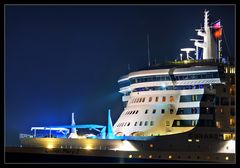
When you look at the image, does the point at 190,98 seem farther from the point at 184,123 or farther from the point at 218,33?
the point at 218,33

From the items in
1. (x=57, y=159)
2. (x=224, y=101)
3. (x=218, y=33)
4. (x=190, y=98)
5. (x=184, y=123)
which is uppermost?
(x=218, y=33)

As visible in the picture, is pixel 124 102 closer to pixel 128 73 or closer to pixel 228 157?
pixel 128 73

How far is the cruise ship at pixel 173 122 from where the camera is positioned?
4347 cm

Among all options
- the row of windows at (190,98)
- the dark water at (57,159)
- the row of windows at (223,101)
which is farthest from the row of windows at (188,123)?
the dark water at (57,159)

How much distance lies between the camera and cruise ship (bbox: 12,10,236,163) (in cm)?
4347

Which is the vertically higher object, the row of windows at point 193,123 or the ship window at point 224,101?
the ship window at point 224,101

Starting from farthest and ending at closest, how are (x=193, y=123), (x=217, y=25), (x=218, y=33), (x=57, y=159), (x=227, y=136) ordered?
(x=218, y=33) < (x=217, y=25) < (x=57, y=159) < (x=227, y=136) < (x=193, y=123)

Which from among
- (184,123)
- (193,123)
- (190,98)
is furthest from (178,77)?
(193,123)

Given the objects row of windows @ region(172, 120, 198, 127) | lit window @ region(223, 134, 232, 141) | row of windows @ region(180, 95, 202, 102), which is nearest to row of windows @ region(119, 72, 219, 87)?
row of windows @ region(180, 95, 202, 102)

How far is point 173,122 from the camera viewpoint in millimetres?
44438

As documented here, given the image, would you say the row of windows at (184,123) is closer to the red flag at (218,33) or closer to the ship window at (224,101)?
the ship window at (224,101)

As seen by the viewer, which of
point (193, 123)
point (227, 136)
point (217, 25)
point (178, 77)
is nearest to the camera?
point (193, 123)

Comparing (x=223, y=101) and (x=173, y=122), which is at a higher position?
(x=223, y=101)

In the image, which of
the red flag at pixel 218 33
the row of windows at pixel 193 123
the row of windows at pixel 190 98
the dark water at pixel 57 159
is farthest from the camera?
the red flag at pixel 218 33
